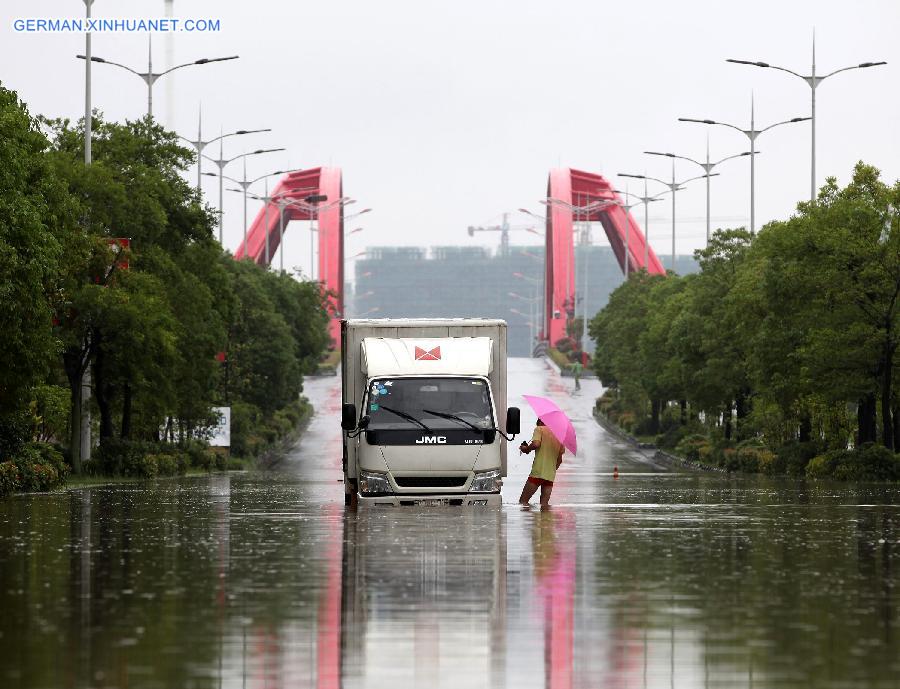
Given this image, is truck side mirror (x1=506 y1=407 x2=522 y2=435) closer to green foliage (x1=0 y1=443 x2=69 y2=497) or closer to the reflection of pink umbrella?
the reflection of pink umbrella

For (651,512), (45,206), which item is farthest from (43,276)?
(651,512)

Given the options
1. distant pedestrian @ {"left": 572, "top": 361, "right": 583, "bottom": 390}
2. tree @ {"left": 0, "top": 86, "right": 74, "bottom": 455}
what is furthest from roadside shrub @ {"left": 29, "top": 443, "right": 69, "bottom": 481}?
distant pedestrian @ {"left": 572, "top": 361, "right": 583, "bottom": 390}

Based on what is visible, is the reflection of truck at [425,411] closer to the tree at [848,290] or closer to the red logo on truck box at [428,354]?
the red logo on truck box at [428,354]

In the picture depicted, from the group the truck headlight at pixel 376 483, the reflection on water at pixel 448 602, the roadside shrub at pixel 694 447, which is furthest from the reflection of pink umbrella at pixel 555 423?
the roadside shrub at pixel 694 447

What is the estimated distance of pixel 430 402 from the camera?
30.3m

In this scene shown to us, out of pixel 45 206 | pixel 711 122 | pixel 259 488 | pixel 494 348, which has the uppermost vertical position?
pixel 711 122

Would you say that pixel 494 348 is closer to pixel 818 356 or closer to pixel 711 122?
pixel 818 356

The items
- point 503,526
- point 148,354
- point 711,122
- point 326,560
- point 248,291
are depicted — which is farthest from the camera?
point 248,291

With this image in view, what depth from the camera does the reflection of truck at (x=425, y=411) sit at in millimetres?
29688

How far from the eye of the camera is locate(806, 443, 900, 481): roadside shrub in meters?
54.0

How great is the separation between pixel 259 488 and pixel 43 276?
30.2 feet

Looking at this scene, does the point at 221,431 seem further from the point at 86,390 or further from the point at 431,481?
the point at 431,481

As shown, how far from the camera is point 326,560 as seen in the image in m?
19.4

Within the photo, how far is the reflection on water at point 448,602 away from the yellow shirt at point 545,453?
3.64 meters
